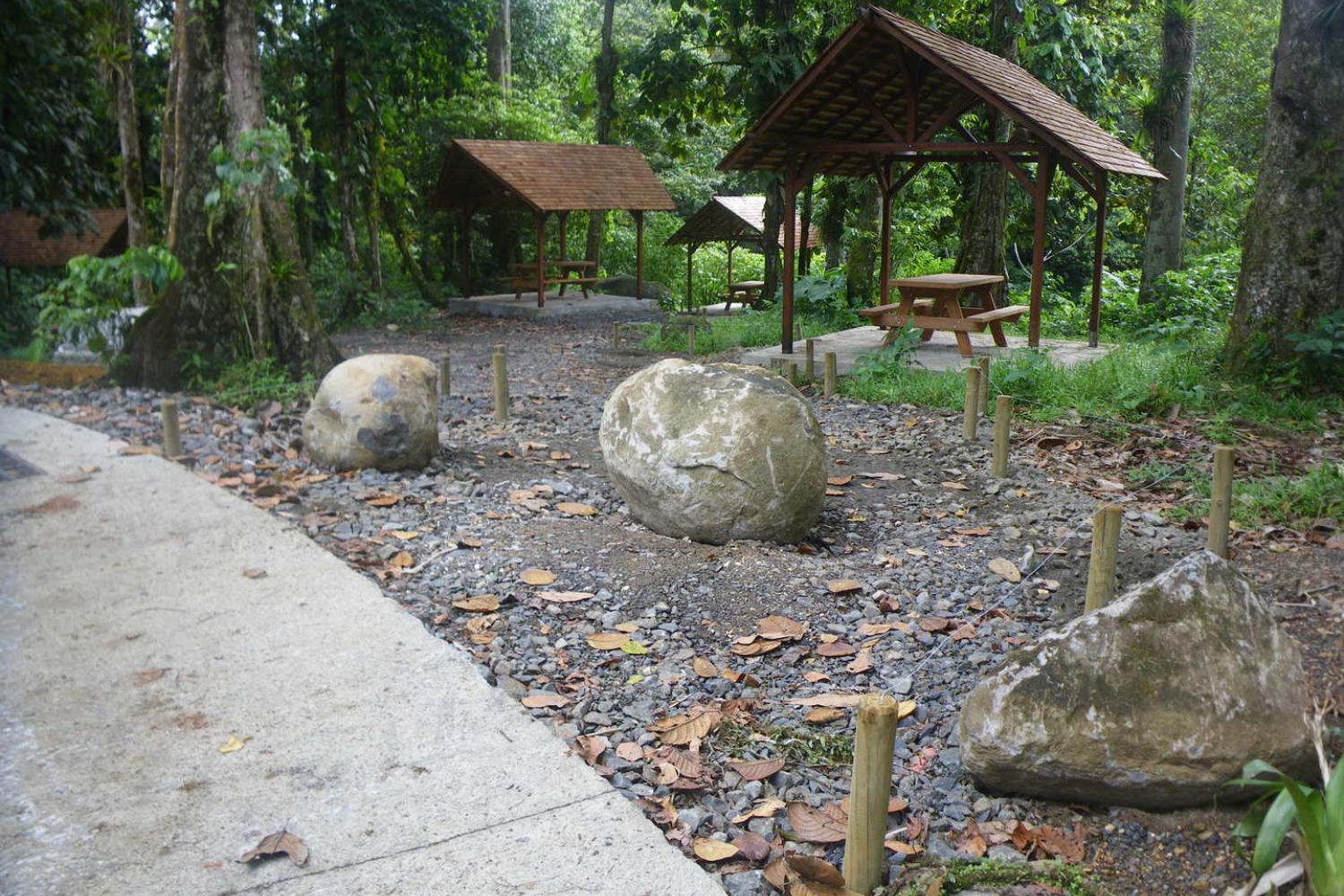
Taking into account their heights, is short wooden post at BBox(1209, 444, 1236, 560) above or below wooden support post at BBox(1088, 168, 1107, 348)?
below

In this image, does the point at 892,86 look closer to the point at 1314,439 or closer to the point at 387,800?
the point at 1314,439

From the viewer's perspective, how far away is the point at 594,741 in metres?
4.15

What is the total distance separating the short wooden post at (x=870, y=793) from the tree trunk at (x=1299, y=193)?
868 centimetres

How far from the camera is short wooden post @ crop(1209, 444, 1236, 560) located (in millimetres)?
5828

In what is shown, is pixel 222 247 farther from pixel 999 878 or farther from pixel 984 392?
pixel 999 878

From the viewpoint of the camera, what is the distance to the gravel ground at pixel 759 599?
12.3ft

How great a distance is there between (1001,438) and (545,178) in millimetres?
15473

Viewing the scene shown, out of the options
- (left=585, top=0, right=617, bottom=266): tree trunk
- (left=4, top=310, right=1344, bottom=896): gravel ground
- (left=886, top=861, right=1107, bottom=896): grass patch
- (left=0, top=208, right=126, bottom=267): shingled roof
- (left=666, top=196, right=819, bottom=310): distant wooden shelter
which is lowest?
(left=886, top=861, right=1107, bottom=896): grass patch

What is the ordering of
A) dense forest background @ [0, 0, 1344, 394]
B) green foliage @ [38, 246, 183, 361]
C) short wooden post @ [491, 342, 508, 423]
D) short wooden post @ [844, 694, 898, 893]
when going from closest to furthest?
short wooden post @ [844, 694, 898, 893], short wooden post @ [491, 342, 508, 423], green foliage @ [38, 246, 183, 361], dense forest background @ [0, 0, 1344, 394]

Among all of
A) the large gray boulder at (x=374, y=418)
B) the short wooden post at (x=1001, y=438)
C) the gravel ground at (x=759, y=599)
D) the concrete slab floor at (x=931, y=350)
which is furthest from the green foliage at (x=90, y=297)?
the short wooden post at (x=1001, y=438)

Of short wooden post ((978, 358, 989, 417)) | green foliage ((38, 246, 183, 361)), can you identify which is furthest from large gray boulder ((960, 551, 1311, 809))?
green foliage ((38, 246, 183, 361))

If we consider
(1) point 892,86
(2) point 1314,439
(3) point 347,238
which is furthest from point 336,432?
(3) point 347,238

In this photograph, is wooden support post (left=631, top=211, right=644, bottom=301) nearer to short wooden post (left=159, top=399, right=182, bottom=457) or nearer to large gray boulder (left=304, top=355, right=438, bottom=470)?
large gray boulder (left=304, top=355, right=438, bottom=470)

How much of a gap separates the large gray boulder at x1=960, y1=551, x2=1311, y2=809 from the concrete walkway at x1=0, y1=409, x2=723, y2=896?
1194 millimetres
